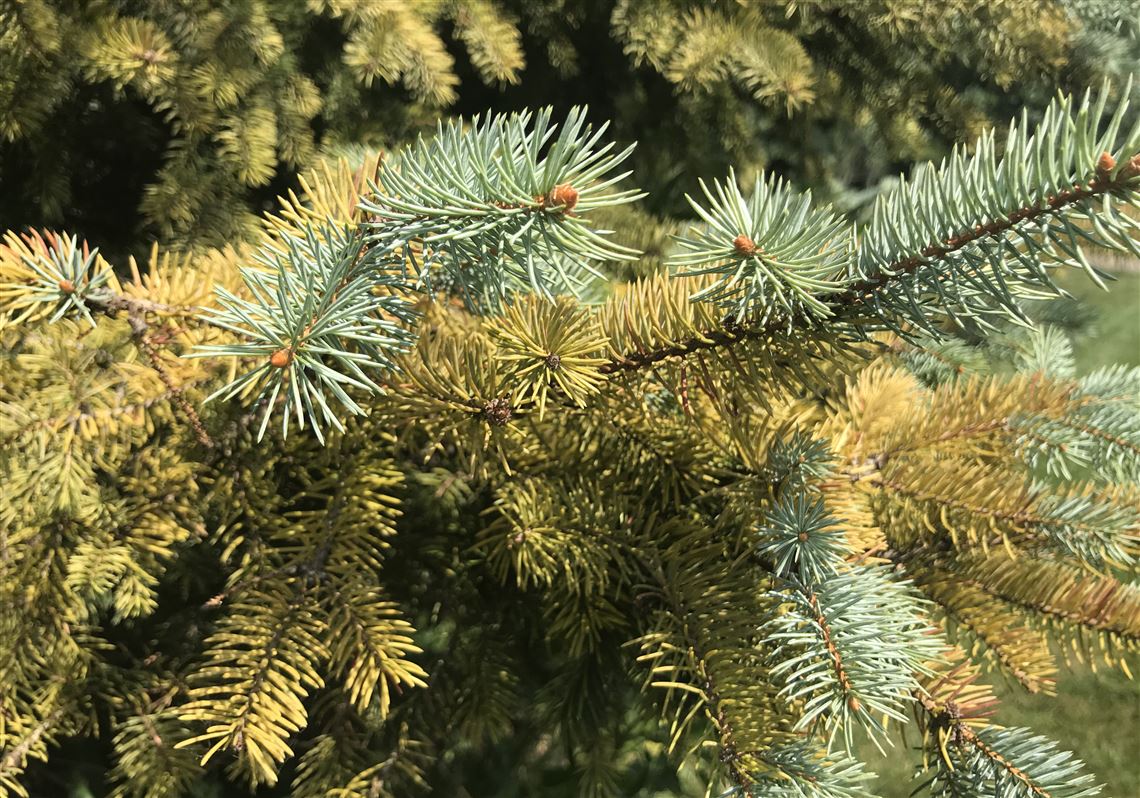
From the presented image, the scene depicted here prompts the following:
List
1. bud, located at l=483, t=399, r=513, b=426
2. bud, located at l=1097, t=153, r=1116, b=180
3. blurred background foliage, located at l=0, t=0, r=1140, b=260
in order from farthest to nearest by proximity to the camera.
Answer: blurred background foliage, located at l=0, t=0, r=1140, b=260 < bud, located at l=483, t=399, r=513, b=426 < bud, located at l=1097, t=153, r=1116, b=180

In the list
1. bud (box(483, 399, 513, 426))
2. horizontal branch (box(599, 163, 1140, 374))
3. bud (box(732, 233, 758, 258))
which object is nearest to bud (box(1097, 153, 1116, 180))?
horizontal branch (box(599, 163, 1140, 374))

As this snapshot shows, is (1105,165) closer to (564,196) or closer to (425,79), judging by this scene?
(564,196)

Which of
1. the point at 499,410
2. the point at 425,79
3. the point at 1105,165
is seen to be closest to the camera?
the point at 1105,165

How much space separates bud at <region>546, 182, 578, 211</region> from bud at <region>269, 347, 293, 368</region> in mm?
126

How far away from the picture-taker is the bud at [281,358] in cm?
33

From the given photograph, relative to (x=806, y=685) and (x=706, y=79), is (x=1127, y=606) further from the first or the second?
(x=706, y=79)

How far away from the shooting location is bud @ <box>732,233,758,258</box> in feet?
1.11

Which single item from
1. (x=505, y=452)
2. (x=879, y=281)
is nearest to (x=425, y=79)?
(x=505, y=452)

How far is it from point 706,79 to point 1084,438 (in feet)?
1.61

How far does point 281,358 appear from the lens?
1.08ft

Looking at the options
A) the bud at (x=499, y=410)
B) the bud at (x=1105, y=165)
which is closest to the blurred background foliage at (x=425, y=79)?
the bud at (x=499, y=410)

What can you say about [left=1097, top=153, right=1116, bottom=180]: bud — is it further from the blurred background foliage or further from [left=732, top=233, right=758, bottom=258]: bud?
the blurred background foliage

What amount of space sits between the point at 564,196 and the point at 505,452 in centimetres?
21

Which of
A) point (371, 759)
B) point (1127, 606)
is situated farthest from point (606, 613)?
point (1127, 606)
